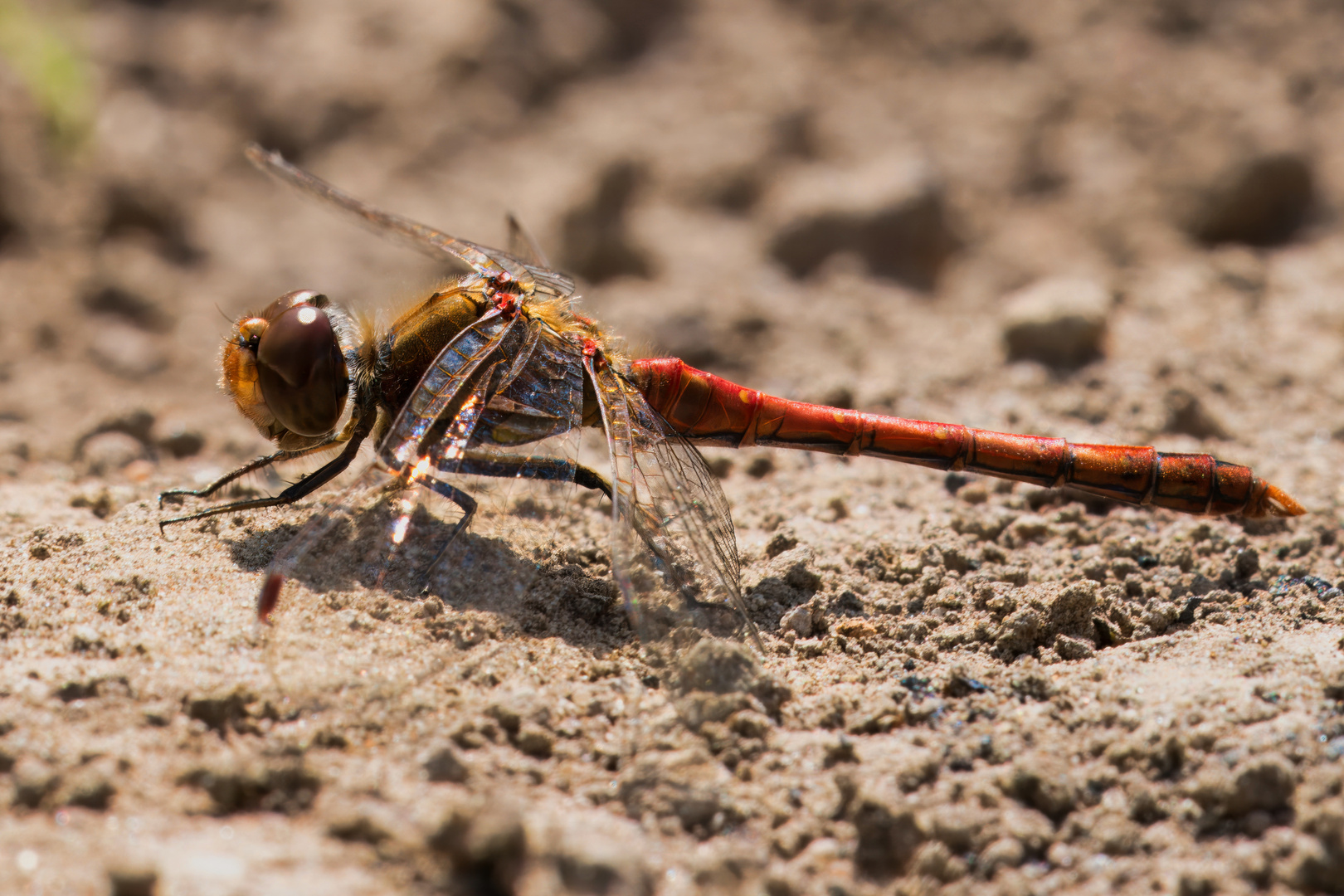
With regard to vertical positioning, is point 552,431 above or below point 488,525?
above

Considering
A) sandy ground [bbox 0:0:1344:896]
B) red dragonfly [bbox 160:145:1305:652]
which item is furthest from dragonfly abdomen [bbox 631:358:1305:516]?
sandy ground [bbox 0:0:1344:896]

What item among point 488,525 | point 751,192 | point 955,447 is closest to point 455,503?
point 488,525

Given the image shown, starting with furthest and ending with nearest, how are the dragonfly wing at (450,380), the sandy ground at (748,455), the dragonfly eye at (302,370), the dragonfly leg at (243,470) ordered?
the dragonfly leg at (243,470)
the dragonfly eye at (302,370)
the dragonfly wing at (450,380)
the sandy ground at (748,455)

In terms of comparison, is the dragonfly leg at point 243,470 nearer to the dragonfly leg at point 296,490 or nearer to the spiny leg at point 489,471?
the dragonfly leg at point 296,490

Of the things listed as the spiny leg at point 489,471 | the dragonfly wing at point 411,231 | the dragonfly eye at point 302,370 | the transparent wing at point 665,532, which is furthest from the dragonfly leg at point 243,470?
the transparent wing at point 665,532

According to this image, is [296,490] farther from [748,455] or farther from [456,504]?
[748,455]

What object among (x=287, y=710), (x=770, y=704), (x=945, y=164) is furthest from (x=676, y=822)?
(x=945, y=164)
